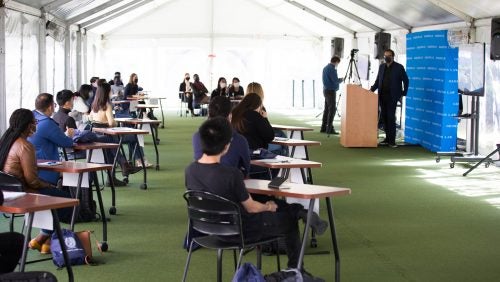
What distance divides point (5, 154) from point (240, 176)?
2.23 metres

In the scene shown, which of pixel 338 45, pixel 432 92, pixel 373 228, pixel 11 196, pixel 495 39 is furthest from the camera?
pixel 338 45

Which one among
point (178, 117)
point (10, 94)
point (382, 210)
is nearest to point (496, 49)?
point (382, 210)

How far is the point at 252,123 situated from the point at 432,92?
7.66 meters

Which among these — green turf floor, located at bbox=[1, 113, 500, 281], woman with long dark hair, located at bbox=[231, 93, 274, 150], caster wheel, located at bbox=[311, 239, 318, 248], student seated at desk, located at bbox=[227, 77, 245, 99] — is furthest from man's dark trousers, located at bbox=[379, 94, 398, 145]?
caster wheel, located at bbox=[311, 239, 318, 248]

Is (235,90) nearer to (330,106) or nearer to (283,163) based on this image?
(330,106)

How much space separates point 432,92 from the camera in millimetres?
14141

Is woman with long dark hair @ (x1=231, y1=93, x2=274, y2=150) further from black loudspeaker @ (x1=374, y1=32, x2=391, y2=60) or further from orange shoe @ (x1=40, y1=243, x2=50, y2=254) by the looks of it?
black loudspeaker @ (x1=374, y1=32, x2=391, y2=60)

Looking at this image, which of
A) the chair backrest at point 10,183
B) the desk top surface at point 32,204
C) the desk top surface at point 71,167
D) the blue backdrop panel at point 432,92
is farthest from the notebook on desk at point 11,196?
the blue backdrop panel at point 432,92

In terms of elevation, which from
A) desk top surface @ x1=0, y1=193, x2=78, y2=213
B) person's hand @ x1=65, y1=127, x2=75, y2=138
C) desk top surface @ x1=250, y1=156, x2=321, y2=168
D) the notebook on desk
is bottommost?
desk top surface @ x1=0, y1=193, x2=78, y2=213

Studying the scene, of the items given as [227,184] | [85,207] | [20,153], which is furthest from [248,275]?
[85,207]

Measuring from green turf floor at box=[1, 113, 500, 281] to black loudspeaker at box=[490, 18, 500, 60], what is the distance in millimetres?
1733

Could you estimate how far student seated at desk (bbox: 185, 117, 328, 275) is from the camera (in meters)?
4.65

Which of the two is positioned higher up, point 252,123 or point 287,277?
point 252,123

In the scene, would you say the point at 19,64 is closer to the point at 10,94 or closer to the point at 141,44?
the point at 10,94
